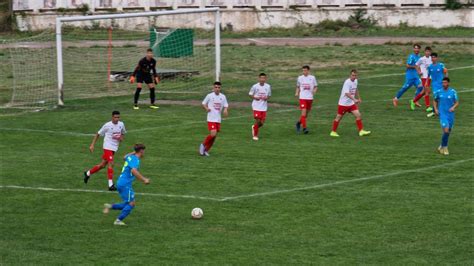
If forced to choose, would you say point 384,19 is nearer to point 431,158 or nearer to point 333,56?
point 333,56

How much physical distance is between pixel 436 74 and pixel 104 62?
1826 cm

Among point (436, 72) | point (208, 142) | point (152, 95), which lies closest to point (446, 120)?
point (208, 142)

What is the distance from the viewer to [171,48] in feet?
154

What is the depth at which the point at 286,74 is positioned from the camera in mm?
51125

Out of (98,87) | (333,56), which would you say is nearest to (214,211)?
(98,87)

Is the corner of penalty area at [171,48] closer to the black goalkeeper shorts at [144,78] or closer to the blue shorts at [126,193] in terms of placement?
the black goalkeeper shorts at [144,78]

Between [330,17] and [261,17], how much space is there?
466cm

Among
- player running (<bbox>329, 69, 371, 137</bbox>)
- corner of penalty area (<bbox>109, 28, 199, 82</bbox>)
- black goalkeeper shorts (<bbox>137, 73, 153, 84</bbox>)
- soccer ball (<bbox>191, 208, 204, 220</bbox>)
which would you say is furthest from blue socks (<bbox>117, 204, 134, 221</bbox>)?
corner of penalty area (<bbox>109, 28, 199, 82</bbox>)

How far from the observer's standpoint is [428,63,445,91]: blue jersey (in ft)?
117

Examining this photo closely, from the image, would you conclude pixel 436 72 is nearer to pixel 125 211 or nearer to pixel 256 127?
pixel 256 127

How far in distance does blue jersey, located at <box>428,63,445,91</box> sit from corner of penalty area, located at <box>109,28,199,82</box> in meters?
13.8

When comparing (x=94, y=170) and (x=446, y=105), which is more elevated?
(x=446, y=105)

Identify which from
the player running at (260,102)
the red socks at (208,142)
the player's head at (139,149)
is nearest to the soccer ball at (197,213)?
the player's head at (139,149)

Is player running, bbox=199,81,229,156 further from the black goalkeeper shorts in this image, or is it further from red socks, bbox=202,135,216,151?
the black goalkeeper shorts
